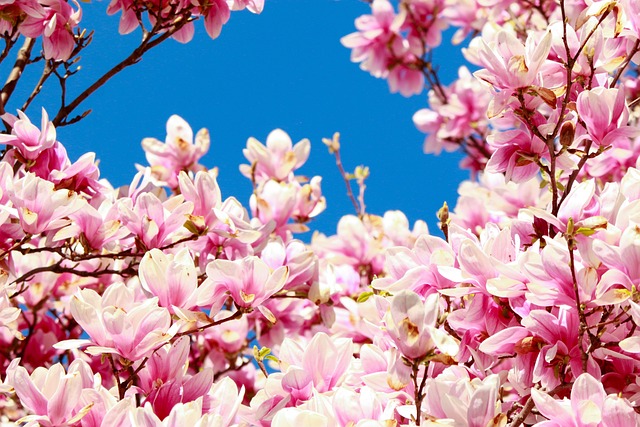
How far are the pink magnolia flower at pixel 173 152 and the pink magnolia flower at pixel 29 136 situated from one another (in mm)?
927

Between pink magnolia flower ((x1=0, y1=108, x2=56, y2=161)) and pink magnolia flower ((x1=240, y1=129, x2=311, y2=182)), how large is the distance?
1089 millimetres

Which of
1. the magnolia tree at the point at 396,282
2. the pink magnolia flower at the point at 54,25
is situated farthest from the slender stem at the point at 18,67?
the pink magnolia flower at the point at 54,25

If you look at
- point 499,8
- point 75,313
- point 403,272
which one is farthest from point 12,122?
point 499,8

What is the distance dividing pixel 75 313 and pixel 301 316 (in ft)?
4.48

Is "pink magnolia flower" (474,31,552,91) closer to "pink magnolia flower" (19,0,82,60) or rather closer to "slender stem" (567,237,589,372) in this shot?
"slender stem" (567,237,589,372)

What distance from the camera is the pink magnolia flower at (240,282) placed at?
1.54 m

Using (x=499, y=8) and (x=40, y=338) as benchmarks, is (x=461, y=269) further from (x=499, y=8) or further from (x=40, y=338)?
(x=499, y=8)

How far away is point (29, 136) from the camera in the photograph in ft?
6.19

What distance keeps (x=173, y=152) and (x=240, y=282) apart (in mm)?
1417

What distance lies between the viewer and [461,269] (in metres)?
1.41

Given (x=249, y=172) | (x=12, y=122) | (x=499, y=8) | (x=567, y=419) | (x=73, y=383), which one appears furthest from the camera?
(x=499, y=8)

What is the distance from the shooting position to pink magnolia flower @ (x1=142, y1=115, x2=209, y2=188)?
9.37ft

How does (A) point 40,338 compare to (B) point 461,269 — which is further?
(A) point 40,338

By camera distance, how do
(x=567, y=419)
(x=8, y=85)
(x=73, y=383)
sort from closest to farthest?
(x=567, y=419), (x=73, y=383), (x=8, y=85)
